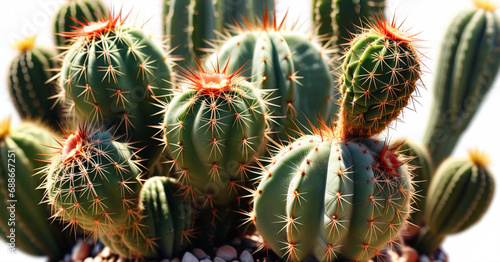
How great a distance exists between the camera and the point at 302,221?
197 cm

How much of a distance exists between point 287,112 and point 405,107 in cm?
61

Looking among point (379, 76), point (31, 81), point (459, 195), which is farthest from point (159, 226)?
point (459, 195)

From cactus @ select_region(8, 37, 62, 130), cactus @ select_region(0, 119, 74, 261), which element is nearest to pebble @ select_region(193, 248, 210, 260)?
cactus @ select_region(0, 119, 74, 261)

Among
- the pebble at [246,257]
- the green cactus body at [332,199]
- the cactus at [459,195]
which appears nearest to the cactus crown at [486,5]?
the cactus at [459,195]

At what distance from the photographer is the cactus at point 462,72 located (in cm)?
356

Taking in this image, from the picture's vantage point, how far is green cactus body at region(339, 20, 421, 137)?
191 centimetres

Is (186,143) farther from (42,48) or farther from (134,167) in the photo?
(42,48)

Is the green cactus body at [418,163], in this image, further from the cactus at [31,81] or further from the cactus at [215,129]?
the cactus at [31,81]

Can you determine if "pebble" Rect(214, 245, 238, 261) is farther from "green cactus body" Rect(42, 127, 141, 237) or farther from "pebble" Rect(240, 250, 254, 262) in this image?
"green cactus body" Rect(42, 127, 141, 237)

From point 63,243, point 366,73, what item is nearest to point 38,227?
point 63,243

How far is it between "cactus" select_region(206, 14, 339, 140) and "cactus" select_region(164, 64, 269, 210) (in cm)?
20

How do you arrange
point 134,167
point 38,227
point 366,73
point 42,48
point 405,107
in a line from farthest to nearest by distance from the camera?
point 42,48, point 38,227, point 134,167, point 405,107, point 366,73

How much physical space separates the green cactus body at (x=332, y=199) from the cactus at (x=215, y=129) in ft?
0.62

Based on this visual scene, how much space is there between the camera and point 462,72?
11.8 ft
